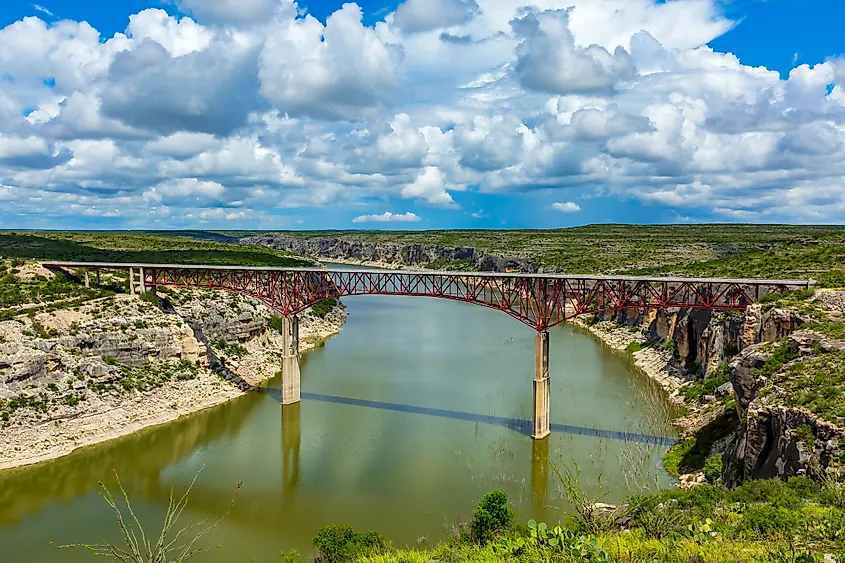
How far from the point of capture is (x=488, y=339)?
6059 cm

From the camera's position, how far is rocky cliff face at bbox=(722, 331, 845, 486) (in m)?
16.8

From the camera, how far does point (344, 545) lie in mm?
16812

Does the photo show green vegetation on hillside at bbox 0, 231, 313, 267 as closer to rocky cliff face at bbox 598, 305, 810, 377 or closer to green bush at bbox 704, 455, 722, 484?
rocky cliff face at bbox 598, 305, 810, 377

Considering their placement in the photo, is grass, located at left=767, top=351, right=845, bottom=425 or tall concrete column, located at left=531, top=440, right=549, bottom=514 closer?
grass, located at left=767, top=351, right=845, bottom=425

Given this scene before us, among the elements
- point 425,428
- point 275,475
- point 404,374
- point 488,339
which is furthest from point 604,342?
point 275,475

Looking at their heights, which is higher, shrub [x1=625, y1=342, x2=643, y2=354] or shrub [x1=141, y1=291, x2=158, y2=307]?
shrub [x1=141, y1=291, x2=158, y2=307]

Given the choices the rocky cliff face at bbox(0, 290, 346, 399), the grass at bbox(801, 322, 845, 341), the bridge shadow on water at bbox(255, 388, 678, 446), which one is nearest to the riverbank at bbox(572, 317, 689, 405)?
the bridge shadow on water at bbox(255, 388, 678, 446)

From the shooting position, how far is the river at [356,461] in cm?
2228

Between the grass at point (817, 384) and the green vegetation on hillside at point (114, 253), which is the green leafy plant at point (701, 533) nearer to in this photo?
the grass at point (817, 384)

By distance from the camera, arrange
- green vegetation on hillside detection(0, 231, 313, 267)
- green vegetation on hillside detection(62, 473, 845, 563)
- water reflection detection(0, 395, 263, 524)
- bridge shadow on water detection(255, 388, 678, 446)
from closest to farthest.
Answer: green vegetation on hillside detection(62, 473, 845, 563) → water reflection detection(0, 395, 263, 524) → bridge shadow on water detection(255, 388, 678, 446) → green vegetation on hillside detection(0, 231, 313, 267)

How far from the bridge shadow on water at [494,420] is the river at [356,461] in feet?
0.47

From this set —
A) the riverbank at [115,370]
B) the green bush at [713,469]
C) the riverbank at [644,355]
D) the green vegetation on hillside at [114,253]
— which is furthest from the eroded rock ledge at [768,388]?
the green vegetation on hillside at [114,253]

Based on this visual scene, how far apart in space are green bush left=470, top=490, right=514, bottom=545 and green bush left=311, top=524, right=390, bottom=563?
108 inches

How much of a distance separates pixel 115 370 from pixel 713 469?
3176cm
